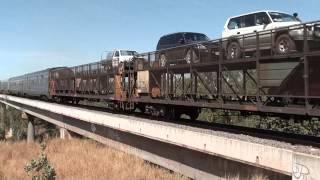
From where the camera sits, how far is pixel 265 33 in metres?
10.6

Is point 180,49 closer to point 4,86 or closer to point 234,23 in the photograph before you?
point 234,23

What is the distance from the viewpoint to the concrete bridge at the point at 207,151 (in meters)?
7.82

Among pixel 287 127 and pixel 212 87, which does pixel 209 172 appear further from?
pixel 287 127

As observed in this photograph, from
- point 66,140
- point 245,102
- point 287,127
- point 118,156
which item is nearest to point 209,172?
point 245,102

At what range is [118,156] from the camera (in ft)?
60.5

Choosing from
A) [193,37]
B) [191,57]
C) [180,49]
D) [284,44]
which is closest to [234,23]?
[180,49]

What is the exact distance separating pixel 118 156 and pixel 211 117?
775 cm

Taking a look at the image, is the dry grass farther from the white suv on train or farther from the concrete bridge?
the white suv on train

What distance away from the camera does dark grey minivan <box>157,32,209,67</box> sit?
45.5 ft

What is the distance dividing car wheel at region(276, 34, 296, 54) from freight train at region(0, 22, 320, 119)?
157 millimetres

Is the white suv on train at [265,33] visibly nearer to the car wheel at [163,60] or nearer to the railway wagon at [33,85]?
the car wheel at [163,60]

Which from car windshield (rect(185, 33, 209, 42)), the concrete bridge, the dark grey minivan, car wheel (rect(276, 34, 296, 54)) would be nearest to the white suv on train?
car wheel (rect(276, 34, 296, 54))

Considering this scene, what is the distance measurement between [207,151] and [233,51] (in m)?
2.88

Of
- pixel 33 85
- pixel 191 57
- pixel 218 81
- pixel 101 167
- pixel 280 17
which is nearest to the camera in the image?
pixel 218 81
